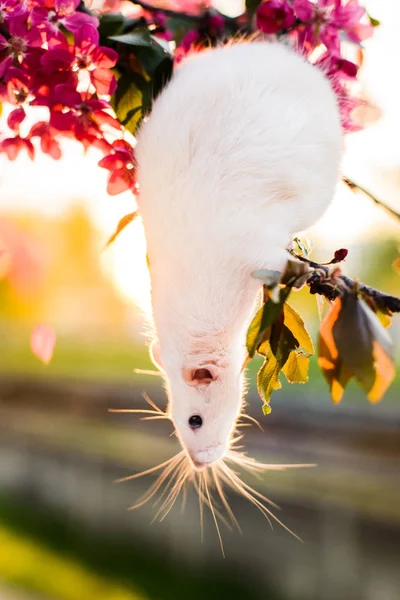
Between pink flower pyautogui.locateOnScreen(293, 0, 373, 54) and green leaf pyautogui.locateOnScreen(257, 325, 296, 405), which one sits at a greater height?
pink flower pyautogui.locateOnScreen(293, 0, 373, 54)

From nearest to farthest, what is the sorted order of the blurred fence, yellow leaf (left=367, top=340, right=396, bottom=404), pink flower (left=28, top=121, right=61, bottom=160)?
yellow leaf (left=367, top=340, right=396, bottom=404) → pink flower (left=28, top=121, right=61, bottom=160) → the blurred fence

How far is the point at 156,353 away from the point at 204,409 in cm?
10

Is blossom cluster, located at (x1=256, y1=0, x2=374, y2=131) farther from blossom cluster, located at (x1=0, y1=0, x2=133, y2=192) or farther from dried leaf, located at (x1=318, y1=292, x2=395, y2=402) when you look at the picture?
dried leaf, located at (x1=318, y1=292, x2=395, y2=402)

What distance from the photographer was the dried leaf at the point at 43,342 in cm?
77

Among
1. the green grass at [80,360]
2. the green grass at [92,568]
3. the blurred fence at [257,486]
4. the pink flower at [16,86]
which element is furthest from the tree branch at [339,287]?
the green grass at [80,360]

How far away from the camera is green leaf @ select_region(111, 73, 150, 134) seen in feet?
2.32

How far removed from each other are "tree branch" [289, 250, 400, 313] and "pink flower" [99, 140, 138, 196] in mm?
253

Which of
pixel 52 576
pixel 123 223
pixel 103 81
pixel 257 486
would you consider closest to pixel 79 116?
pixel 103 81

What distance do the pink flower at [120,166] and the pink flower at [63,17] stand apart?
14 centimetres

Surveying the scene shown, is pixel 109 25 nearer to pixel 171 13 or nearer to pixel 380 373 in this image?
pixel 171 13

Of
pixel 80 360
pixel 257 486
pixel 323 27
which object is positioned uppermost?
pixel 323 27

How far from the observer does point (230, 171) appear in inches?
27.5

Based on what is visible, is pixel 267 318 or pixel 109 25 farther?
pixel 109 25

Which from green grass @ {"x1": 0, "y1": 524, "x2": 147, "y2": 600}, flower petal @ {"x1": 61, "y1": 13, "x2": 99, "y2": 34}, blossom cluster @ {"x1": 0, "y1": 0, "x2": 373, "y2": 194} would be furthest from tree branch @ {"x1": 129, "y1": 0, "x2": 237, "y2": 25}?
green grass @ {"x1": 0, "y1": 524, "x2": 147, "y2": 600}
